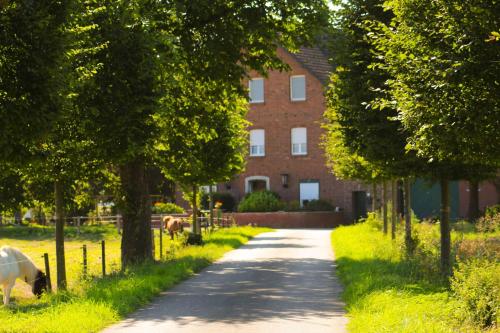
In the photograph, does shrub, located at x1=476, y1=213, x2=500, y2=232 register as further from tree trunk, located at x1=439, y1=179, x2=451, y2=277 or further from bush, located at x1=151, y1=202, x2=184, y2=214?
bush, located at x1=151, y1=202, x2=184, y2=214

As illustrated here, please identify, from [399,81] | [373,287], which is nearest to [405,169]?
[373,287]

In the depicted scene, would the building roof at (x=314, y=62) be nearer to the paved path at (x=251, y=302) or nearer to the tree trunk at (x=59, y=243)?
the paved path at (x=251, y=302)

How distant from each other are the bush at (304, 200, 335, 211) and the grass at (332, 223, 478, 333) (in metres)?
31.8

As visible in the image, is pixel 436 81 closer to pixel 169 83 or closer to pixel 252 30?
pixel 169 83

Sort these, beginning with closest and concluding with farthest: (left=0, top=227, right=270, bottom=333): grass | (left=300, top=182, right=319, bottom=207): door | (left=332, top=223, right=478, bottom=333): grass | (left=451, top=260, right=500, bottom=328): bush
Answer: (left=451, top=260, right=500, bottom=328): bush < (left=332, top=223, right=478, bottom=333): grass < (left=0, top=227, right=270, bottom=333): grass < (left=300, top=182, right=319, bottom=207): door

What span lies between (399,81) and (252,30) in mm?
8219

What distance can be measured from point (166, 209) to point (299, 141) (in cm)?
1054

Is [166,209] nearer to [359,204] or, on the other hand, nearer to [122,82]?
[359,204]

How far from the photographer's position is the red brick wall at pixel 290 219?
50.2 meters

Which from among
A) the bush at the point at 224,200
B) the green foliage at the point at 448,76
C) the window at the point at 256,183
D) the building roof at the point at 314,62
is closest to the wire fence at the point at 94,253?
the bush at the point at 224,200

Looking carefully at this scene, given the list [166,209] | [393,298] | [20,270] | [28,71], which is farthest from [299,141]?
[28,71]

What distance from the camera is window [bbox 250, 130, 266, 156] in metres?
55.5

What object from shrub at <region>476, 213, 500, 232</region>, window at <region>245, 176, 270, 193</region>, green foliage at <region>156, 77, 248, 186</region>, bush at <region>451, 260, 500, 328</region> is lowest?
bush at <region>451, 260, 500, 328</region>

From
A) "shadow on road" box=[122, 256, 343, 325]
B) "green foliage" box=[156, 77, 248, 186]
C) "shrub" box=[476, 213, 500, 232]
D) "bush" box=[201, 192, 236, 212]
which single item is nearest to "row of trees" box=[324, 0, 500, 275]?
"shadow on road" box=[122, 256, 343, 325]
